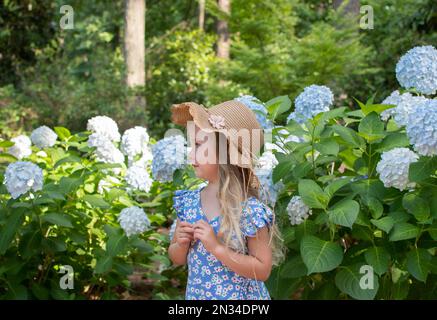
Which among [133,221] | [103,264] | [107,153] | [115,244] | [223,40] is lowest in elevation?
[103,264]

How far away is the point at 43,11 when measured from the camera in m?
11.8

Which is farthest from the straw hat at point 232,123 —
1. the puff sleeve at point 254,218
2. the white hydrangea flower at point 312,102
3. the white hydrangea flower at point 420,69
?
the white hydrangea flower at point 420,69

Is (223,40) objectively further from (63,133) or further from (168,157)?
(168,157)

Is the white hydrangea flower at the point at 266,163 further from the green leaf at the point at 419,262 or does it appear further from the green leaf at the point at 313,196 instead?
the green leaf at the point at 419,262

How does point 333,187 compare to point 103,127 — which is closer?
point 333,187

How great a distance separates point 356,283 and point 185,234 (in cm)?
73

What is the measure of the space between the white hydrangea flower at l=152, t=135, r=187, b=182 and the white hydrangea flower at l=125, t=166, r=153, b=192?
45cm

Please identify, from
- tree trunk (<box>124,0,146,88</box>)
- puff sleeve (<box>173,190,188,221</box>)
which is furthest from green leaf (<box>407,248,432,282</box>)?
tree trunk (<box>124,0,146,88</box>)

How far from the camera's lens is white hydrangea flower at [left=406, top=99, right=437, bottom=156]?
2264 mm

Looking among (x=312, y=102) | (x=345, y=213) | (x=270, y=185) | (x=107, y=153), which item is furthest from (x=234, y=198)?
(x=107, y=153)

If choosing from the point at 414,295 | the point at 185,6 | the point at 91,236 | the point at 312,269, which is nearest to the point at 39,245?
the point at 91,236

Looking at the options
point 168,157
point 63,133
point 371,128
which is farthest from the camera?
point 63,133

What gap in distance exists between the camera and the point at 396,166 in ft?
7.93

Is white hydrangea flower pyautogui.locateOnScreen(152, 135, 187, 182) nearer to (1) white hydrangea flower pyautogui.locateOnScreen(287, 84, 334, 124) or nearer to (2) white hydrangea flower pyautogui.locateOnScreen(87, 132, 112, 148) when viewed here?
(1) white hydrangea flower pyautogui.locateOnScreen(287, 84, 334, 124)
